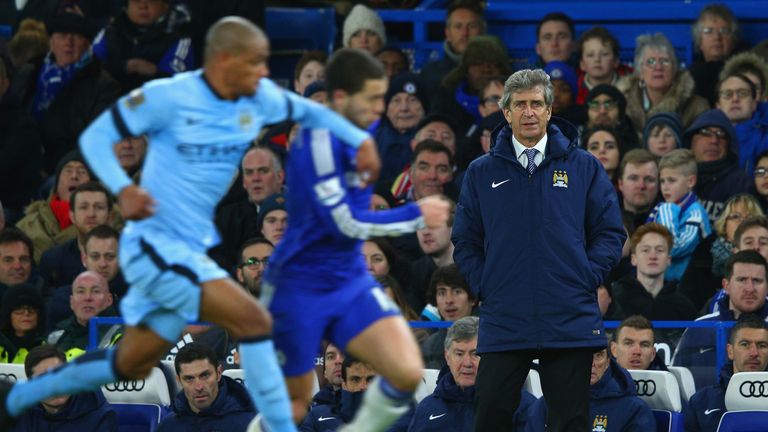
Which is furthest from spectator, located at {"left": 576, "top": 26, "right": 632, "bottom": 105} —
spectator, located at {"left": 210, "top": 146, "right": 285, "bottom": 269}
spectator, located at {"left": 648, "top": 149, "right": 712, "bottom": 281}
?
spectator, located at {"left": 210, "top": 146, "right": 285, "bottom": 269}

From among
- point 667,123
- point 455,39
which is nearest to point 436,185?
point 667,123

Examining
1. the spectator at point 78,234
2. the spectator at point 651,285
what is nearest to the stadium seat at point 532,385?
the spectator at point 651,285

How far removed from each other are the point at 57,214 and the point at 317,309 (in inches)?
276

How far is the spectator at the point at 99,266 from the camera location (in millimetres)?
13406

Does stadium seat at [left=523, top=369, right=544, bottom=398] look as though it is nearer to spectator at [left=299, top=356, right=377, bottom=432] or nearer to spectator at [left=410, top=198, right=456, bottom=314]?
spectator at [left=299, top=356, right=377, bottom=432]

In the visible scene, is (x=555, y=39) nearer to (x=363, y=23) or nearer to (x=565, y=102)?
(x=565, y=102)

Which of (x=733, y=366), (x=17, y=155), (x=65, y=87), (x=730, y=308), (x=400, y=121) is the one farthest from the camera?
(x=65, y=87)

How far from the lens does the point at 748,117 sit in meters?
14.4

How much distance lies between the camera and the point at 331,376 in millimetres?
11742

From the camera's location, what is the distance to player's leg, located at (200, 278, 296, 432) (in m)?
7.98

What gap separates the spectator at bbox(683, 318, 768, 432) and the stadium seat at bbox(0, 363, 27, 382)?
4454 millimetres

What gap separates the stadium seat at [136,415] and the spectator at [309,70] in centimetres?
462

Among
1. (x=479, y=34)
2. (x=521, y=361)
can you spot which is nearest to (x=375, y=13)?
(x=479, y=34)

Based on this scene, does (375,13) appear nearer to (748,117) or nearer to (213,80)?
(748,117)
